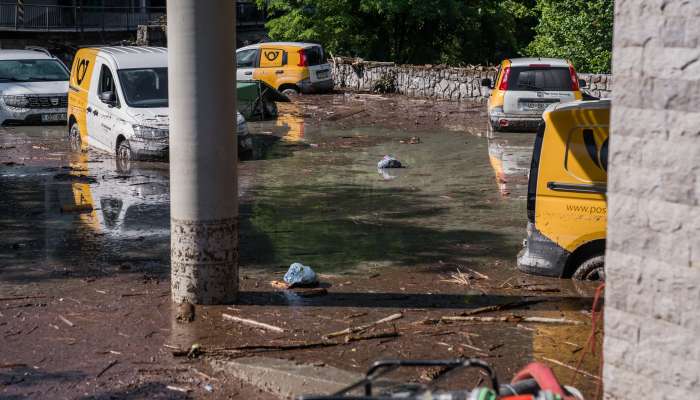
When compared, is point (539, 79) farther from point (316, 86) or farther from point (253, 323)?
point (253, 323)

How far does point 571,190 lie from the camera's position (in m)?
9.90

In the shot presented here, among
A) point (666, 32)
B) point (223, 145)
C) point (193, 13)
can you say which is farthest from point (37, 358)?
point (666, 32)

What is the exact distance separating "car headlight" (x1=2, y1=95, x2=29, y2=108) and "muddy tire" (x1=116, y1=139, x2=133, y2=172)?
17.6ft

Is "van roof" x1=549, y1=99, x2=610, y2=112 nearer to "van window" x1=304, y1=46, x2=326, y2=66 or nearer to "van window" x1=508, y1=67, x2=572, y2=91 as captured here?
"van window" x1=508, y1=67, x2=572, y2=91

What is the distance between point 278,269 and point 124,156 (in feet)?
26.7

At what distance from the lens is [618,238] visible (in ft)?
18.3

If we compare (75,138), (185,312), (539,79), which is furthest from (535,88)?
(185,312)

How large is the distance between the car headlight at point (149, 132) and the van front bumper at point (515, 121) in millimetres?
8484

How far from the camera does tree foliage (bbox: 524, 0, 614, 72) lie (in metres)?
31.0

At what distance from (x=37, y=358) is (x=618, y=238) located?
484 cm

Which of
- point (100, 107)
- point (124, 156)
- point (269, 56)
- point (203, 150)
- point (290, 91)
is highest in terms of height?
point (269, 56)

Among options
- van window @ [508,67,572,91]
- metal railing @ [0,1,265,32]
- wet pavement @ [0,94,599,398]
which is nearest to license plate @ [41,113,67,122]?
wet pavement @ [0,94,599,398]

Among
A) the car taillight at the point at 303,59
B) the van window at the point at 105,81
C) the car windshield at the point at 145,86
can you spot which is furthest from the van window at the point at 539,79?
the car taillight at the point at 303,59

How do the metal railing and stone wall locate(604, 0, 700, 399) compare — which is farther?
the metal railing
